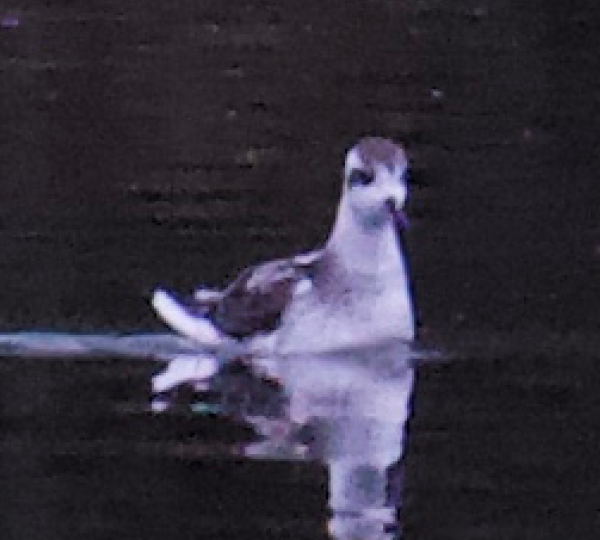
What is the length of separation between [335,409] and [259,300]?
3.34 feet

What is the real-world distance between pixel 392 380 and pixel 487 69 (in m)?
7.46

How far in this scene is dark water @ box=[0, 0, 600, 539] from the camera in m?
10.2

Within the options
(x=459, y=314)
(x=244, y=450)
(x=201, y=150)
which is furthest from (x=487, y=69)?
(x=244, y=450)

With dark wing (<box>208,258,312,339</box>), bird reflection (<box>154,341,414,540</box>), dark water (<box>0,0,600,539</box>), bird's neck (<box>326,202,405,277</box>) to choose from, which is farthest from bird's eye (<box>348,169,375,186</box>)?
dark water (<box>0,0,600,539</box>)

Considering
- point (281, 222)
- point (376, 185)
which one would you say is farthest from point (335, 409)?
point (281, 222)

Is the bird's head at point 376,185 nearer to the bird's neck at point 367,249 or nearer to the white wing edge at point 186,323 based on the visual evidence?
the bird's neck at point 367,249

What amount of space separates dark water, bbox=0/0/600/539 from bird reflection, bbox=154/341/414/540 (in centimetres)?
10

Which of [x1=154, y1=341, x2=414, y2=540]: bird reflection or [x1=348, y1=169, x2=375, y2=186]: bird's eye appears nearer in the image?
[x1=154, y1=341, x2=414, y2=540]: bird reflection

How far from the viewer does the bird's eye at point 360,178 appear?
1216cm

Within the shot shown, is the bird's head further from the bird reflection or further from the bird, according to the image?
the bird reflection

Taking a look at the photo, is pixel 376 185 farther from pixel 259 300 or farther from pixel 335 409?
pixel 335 409

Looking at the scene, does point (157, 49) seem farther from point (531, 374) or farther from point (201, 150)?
point (531, 374)

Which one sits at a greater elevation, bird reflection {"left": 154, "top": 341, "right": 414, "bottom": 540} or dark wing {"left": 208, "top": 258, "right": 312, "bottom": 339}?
dark wing {"left": 208, "top": 258, "right": 312, "bottom": 339}

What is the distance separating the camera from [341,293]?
40.2ft
